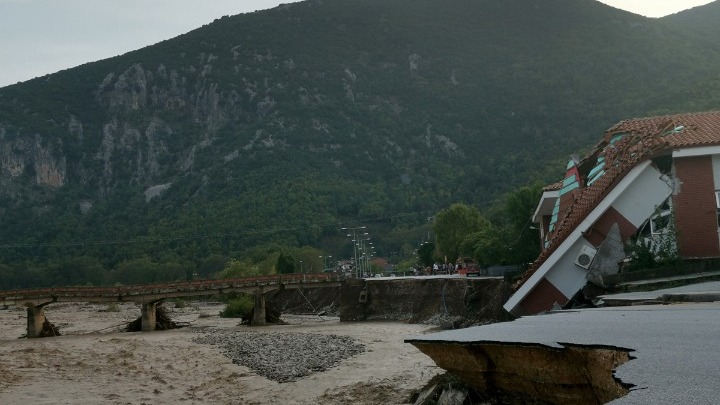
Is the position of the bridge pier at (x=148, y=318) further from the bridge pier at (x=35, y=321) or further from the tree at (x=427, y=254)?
the tree at (x=427, y=254)

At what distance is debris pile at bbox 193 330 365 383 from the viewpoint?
24953mm

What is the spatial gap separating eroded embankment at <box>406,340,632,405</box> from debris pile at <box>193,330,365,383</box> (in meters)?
13.9

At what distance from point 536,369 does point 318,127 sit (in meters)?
158

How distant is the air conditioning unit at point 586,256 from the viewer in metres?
21.0

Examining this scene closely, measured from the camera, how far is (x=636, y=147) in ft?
71.4

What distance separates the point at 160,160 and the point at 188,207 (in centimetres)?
3657

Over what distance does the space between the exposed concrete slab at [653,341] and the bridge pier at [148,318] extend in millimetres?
43601

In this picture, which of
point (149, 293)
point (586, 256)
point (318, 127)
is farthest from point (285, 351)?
point (318, 127)

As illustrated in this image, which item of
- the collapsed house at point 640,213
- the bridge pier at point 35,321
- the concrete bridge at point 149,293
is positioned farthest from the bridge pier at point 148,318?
the collapsed house at point 640,213

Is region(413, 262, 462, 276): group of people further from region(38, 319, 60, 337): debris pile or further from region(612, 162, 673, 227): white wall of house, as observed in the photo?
region(612, 162, 673, 227): white wall of house

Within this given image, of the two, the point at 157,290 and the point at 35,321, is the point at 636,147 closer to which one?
the point at 157,290

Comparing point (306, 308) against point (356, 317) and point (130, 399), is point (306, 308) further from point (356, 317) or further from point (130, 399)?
point (130, 399)

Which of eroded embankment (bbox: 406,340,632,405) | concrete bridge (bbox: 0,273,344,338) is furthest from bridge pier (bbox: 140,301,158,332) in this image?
eroded embankment (bbox: 406,340,632,405)

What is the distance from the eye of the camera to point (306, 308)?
7000 cm
